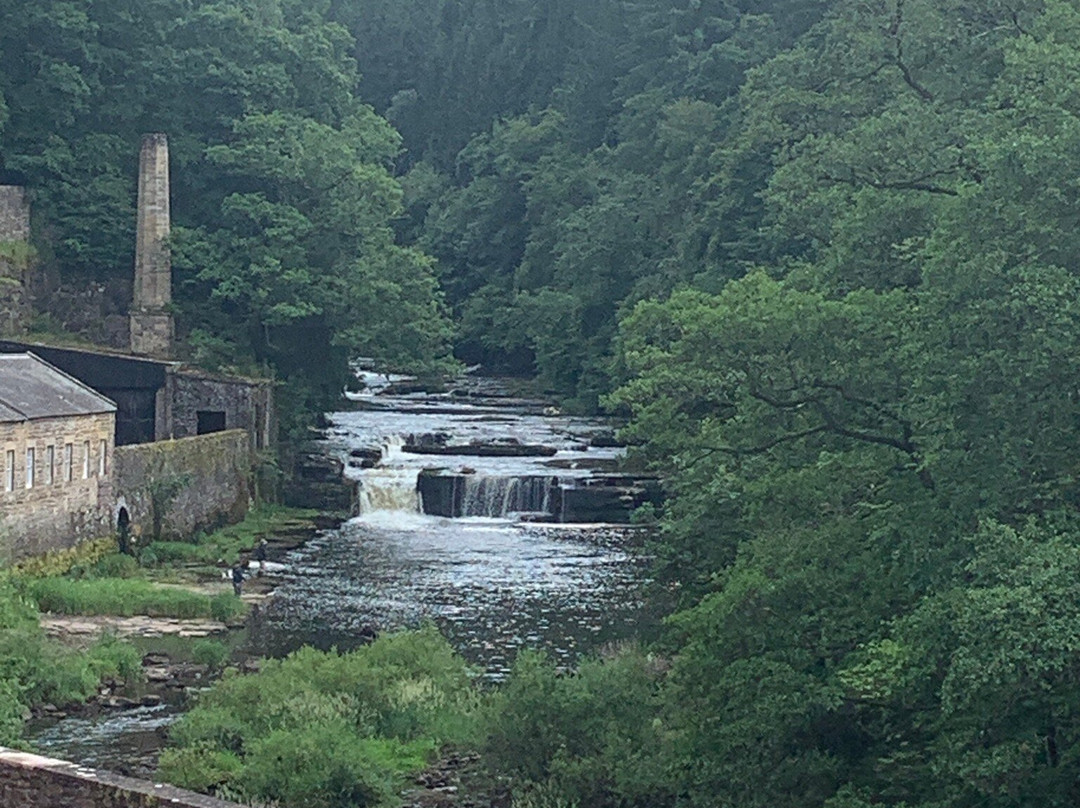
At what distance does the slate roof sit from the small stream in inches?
226

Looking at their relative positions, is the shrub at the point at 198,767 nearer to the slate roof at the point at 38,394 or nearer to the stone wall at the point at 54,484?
the stone wall at the point at 54,484

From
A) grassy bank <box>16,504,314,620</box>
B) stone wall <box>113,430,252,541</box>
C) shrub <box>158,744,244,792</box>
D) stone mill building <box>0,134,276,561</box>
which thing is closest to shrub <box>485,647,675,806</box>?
shrub <box>158,744,244,792</box>

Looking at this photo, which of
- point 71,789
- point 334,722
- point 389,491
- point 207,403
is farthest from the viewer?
point 207,403

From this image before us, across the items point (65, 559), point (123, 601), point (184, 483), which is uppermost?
point (184, 483)

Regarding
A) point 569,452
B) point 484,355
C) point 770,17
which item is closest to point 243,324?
point 569,452

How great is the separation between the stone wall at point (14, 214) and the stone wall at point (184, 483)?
1200 cm

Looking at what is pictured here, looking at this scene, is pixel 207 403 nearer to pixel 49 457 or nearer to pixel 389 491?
pixel 389 491

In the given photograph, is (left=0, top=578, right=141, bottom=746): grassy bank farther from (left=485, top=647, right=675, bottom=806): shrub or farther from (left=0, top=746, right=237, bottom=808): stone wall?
(left=0, top=746, right=237, bottom=808): stone wall

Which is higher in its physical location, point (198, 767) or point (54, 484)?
point (54, 484)

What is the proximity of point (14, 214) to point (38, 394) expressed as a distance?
19.9 metres

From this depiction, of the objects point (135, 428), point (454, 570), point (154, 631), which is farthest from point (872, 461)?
point (135, 428)

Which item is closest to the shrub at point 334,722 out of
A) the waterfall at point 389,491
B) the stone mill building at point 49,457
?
the stone mill building at point 49,457

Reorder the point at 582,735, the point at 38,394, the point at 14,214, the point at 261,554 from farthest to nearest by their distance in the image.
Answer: the point at 14,214
the point at 261,554
the point at 38,394
the point at 582,735

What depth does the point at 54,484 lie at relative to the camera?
43250 millimetres
